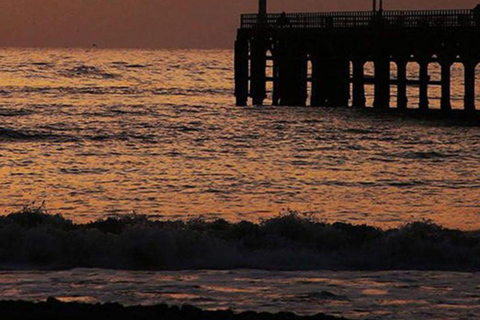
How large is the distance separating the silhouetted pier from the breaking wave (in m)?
32.6

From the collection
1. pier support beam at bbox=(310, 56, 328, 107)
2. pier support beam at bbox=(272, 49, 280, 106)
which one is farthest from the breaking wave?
pier support beam at bbox=(272, 49, 280, 106)

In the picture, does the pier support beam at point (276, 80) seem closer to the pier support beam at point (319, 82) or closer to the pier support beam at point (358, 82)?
the pier support beam at point (319, 82)

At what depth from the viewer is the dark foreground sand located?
15.3 meters

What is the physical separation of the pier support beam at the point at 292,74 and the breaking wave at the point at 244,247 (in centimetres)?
4189

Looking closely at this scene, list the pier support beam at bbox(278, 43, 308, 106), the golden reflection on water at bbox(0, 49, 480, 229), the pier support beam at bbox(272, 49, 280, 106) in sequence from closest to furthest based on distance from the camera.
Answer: the golden reflection on water at bbox(0, 49, 480, 229) < the pier support beam at bbox(278, 43, 308, 106) < the pier support beam at bbox(272, 49, 280, 106)

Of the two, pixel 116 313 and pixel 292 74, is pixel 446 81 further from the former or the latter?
pixel 116 313

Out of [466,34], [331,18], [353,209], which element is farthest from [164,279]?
[331,18]

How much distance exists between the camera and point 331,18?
206 feet

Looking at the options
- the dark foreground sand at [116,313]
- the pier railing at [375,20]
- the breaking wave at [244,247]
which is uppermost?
the pier railing at [375,20]

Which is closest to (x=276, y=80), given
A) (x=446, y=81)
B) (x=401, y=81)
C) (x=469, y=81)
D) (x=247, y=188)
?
(x=401, y=81)

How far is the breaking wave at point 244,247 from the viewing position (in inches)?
859

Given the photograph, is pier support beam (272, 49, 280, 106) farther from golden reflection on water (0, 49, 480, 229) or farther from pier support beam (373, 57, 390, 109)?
pier support beam (373, 57, 390, 109)

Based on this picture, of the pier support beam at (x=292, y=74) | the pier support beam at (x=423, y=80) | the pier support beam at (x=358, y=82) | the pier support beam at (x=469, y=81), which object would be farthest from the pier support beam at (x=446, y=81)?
the pier support beam at (x=292, y=74)

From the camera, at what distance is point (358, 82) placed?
64.2 m
